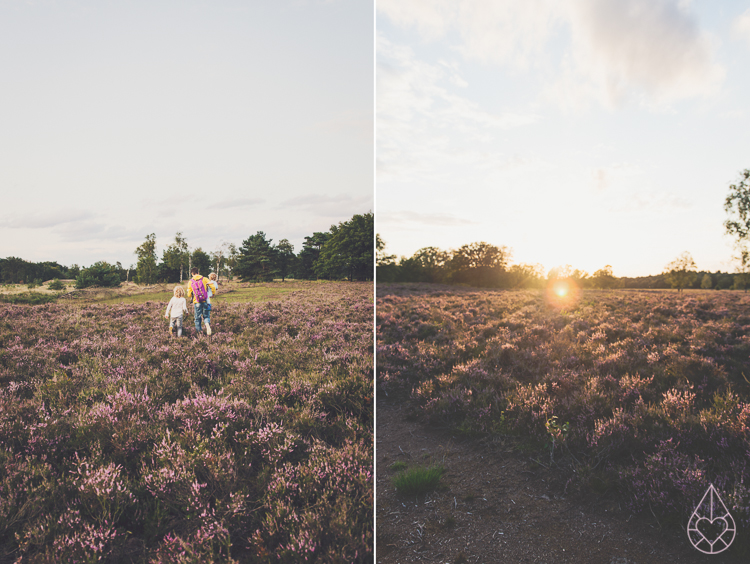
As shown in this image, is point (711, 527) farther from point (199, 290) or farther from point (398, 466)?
point (199, 290)

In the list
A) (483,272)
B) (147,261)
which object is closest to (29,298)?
(147,261)

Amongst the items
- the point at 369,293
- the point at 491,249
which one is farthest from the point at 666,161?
the point at 491,249

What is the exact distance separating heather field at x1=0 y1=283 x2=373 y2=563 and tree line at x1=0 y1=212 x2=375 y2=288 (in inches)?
84.5

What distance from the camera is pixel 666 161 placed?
5.83 metres

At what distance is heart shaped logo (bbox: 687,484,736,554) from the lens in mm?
2607

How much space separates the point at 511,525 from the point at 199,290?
855 centimetres

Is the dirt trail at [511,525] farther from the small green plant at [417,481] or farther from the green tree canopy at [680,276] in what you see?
the green tree canopy at [680,276]

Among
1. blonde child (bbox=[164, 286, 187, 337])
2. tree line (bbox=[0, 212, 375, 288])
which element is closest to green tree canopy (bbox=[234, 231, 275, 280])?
tree line (bbox=[0, 212, 375, 288])

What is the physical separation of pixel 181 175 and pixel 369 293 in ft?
25.2

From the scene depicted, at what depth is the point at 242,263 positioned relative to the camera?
37.1ft

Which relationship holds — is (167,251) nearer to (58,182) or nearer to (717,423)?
(58,182)

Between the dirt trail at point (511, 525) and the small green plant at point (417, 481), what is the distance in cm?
8

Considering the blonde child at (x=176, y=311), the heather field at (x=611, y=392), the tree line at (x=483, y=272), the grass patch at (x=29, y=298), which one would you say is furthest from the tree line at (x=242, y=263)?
the heather field at (x=611, y=392)

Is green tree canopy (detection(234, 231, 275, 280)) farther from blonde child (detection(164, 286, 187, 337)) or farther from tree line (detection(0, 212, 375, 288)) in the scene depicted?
blonde child (detection(164, 286, 187, 337))
